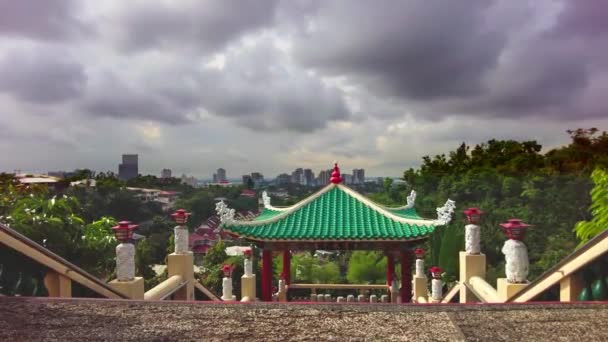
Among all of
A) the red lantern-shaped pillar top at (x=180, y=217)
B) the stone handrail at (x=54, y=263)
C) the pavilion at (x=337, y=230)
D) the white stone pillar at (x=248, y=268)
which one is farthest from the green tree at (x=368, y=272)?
the stone handrail at (x=54, y=263)

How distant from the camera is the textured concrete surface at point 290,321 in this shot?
16.2 ft

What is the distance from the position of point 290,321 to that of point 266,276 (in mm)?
7637

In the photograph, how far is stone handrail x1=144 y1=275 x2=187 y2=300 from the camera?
805 centimetres

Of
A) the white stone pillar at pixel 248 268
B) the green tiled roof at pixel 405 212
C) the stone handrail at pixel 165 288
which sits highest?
the green tiled roof at pixel 405 212

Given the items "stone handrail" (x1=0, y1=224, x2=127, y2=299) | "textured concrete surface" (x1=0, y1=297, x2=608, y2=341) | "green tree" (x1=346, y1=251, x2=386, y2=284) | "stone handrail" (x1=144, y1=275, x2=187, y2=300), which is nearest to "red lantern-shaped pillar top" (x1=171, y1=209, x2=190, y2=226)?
"stone handrail" (x1=144, y1=275, x2=187, y2=300)

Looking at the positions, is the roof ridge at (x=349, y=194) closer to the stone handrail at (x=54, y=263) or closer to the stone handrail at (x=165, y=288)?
the stone handrail at (x=165, y=288)

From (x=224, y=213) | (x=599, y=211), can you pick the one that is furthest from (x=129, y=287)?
(x=599, y=211)

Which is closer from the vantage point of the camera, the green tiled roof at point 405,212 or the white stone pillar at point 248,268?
the green tiled roof at point 405,212

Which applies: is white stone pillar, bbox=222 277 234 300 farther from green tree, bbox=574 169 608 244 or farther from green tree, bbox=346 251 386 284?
green tree, bbox=346 251 386 284

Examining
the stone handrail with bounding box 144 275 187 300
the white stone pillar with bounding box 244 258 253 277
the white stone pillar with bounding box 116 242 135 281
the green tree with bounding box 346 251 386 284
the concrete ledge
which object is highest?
the white stone pillar with bounding box 116 242 135 281

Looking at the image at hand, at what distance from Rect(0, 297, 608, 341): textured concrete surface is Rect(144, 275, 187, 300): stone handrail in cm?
218

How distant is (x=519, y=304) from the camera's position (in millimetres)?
5754

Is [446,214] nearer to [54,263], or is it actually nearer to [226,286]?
[226,286]

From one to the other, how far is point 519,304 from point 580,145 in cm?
3383
